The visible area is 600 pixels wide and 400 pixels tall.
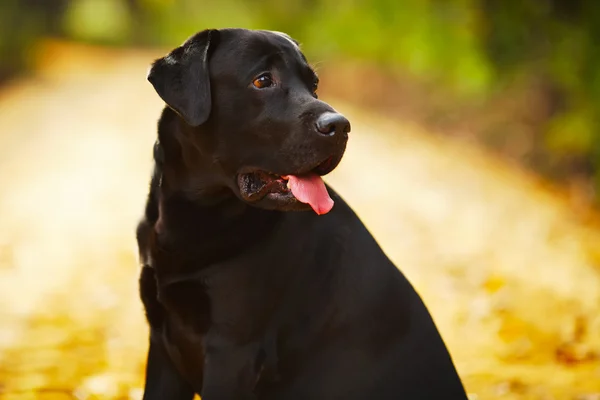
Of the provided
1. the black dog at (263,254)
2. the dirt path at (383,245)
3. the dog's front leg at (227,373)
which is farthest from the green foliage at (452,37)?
the dog's front leg at (227,373)

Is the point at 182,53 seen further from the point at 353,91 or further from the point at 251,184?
the point at 353,91

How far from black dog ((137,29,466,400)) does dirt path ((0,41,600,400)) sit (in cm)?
136

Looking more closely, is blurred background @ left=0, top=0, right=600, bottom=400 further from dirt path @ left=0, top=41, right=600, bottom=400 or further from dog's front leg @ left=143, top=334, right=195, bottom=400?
dog's front leg @ left=143, top=334, right=195, bottom=400

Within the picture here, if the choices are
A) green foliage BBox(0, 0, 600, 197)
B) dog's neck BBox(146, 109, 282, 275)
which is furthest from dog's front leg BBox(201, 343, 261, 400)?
green foliage BBox(0, 0, 600, 197)

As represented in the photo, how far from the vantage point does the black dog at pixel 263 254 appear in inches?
109

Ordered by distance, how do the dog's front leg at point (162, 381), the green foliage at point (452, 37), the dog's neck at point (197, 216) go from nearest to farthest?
the dog's neck at point (197, 216)
the dog's front leg at point (162, 381)
the green foliage at point (452, 37)

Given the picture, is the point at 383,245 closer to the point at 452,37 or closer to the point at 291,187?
the point at 291,187

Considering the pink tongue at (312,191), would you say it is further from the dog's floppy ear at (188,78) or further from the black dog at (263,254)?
the dog's floppy ear at (188,78)

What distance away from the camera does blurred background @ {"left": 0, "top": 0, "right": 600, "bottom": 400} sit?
502cm

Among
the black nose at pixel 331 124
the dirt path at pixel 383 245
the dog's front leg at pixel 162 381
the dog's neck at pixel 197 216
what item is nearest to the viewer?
the black nose at pixel 331 124

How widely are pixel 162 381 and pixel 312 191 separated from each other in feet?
3.04

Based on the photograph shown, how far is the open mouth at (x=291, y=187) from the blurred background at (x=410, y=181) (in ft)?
5.31

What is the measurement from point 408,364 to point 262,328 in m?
0.52

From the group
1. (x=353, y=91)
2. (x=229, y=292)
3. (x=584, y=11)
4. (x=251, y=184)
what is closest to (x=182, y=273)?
(x=229, y=292)
